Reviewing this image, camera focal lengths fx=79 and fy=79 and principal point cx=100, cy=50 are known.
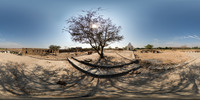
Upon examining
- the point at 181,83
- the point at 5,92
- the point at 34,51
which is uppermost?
the point at 34,51

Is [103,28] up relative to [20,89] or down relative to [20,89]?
→ up

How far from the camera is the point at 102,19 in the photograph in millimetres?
9133

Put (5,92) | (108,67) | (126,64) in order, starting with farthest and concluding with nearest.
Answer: (126,64) < (108,67) < (5,92)

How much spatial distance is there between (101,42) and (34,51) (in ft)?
51.8

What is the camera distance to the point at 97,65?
7.10m

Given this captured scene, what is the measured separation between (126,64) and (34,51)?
1876 centimetres

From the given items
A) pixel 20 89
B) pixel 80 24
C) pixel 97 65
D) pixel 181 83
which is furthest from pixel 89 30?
pixel 181 83

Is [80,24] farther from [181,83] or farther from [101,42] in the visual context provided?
[181,83]

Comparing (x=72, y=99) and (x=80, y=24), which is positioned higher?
(x=80, y=24)

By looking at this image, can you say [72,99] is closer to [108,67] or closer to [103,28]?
[108,67]

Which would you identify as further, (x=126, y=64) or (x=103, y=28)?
(x=103, y=28)

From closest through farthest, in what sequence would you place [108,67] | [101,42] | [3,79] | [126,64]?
[3,79] < [108,67] < [126,64] < [101,42]

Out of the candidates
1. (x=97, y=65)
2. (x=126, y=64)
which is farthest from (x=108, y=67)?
(x=126, y=64)

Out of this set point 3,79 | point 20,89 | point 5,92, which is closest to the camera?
point 5,92
